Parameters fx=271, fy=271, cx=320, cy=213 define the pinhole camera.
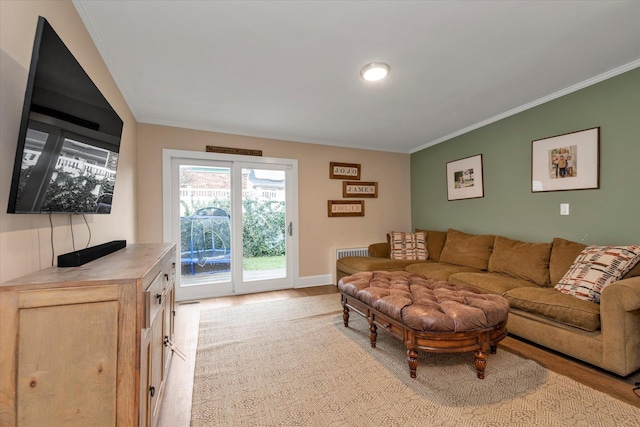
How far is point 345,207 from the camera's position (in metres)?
4.62

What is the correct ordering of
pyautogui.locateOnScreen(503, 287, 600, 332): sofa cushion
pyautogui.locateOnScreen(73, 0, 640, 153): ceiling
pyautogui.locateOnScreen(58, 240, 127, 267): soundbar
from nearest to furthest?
pyautogui.locateOnScreen(58, 240, 127, 267): soundbar, pyautogui.locateOnScreen(73, 0, 640, 153): ceiling, pyautogui.locateOnScreen(503, 287, 600, 332): sofa cushion

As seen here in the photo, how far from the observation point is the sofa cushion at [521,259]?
2.71 meters

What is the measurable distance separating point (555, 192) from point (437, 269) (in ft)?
4.88

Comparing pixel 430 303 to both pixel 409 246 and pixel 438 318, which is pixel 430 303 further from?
pixel 409 246

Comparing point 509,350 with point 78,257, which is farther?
point 509,350

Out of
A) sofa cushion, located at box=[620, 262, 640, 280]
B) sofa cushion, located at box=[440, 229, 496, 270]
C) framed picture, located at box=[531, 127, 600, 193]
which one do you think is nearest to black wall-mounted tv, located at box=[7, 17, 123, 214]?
sofa cushion, located at box=[620, 262, 640, 280]

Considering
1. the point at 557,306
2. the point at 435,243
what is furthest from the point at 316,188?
the point at 557,306

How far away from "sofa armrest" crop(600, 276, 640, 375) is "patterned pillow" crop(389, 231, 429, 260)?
234cm

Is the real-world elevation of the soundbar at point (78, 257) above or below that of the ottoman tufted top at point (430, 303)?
above

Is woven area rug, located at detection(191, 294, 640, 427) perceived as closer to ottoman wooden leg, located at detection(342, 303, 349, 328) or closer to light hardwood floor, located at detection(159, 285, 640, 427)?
light hardwood floor, located at detection(159, 285, 640, 427)

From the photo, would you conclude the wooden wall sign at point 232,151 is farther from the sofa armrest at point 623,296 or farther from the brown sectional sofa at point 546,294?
the sofa armrest at point 623,296

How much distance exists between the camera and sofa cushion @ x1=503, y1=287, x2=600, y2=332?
1.93m

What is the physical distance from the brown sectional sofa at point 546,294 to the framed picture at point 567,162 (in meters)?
0.62

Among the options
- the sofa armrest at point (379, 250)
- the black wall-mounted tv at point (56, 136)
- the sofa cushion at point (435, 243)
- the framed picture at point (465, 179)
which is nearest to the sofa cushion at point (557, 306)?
the sofa cushion at point (435, 243)
